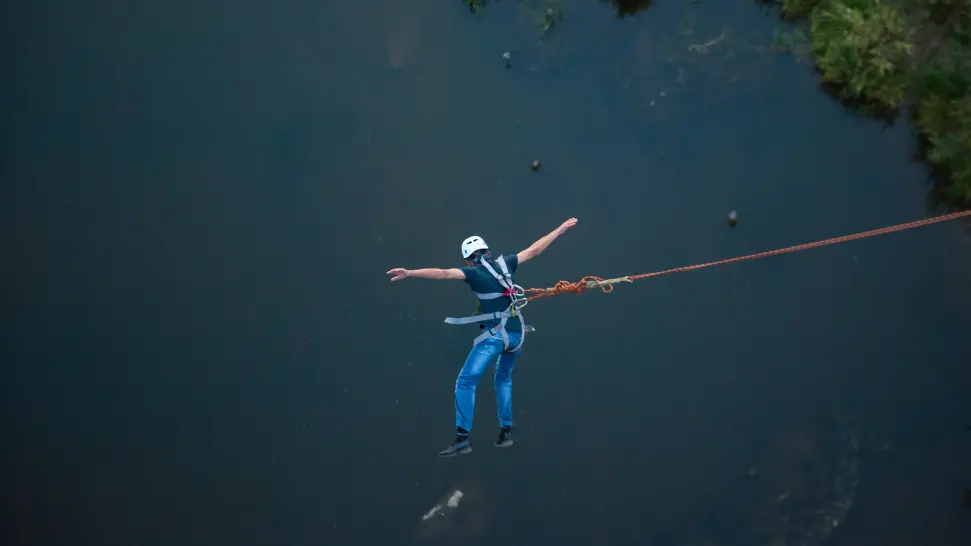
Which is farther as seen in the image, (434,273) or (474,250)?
(474,250)

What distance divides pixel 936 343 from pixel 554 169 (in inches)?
139

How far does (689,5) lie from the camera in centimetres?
696

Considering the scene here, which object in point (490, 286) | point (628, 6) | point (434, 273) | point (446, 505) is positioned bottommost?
point (446, 505)

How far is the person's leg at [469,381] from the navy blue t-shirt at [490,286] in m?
0.14

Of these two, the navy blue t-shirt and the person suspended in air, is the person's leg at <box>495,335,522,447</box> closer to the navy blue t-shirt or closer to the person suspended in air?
the person suspended in air

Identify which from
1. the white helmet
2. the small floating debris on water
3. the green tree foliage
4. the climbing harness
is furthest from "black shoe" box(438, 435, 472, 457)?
the green tree foliage

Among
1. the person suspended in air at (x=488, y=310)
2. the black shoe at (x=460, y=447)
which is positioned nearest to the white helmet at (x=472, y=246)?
the person suspended in air at (x=488, y=310)

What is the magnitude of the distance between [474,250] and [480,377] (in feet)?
2.88

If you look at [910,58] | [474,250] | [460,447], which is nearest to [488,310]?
[474,250]

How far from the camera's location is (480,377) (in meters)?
5.69

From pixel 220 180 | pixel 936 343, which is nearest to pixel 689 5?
pixel 936 343

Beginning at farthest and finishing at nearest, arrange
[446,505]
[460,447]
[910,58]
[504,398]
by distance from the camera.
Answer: [446,505]
[910,58]
[504,398]
[460,447]

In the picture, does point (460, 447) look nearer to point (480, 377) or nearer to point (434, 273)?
point (480, 377)

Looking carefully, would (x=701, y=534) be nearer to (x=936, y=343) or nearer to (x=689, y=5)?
(x=936, y=343)
